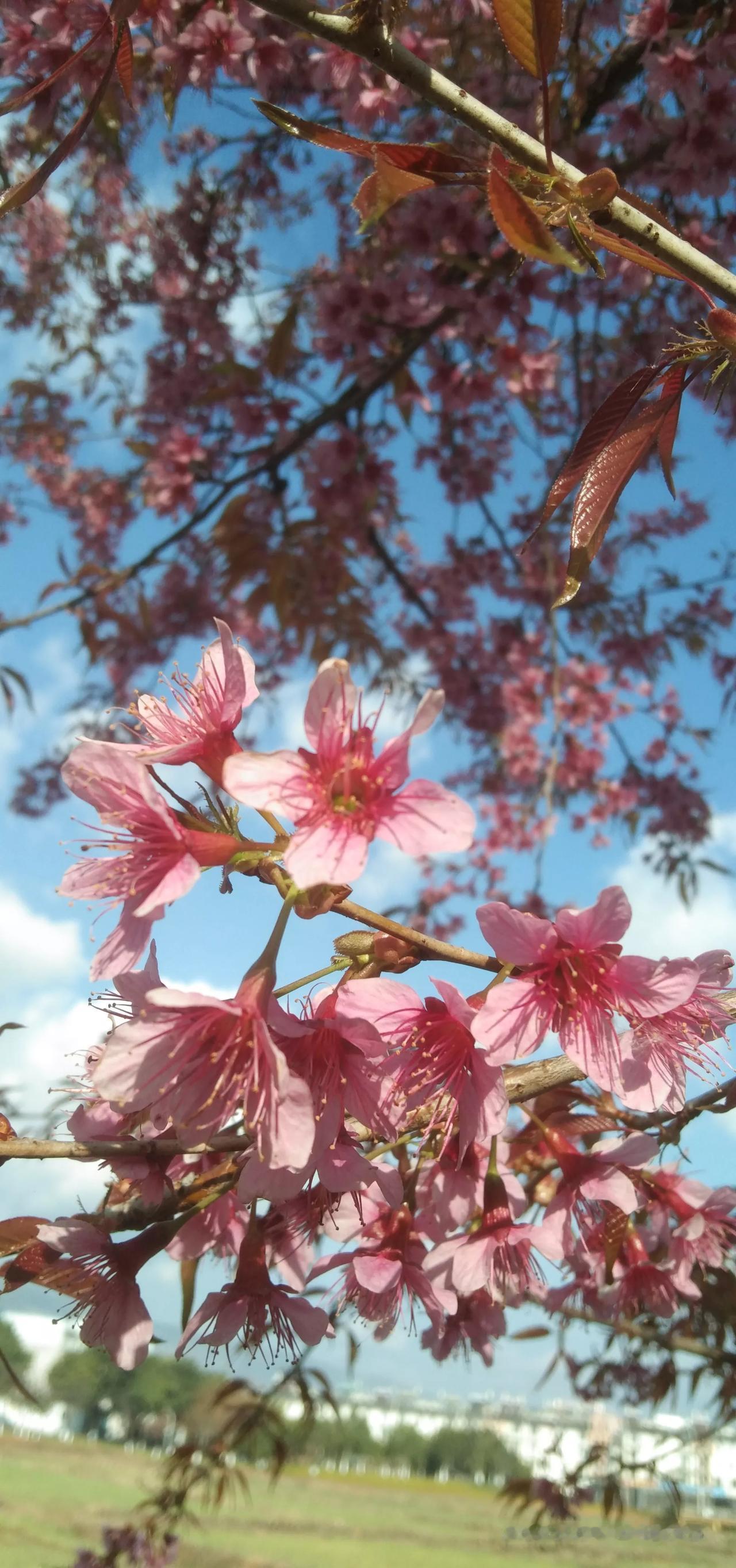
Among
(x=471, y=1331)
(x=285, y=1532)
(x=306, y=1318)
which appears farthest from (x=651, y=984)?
(x=285, y=1532)

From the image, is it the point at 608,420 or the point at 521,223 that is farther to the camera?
the point at 608,420

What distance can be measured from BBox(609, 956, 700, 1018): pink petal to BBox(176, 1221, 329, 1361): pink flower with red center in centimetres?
33

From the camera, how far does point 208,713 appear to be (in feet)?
2.18

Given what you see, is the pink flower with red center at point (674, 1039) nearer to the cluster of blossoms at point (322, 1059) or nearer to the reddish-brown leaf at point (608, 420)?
the cluster of blossoms at point (322, 1059)

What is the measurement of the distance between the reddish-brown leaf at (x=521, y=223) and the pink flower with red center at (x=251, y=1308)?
67 cm

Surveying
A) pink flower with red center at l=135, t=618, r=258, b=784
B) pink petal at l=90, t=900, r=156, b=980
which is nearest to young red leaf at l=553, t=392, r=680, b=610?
pink flower with red center at l=135, t=618, r=258, b=784

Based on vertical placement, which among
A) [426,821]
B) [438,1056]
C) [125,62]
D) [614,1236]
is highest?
[125,62]

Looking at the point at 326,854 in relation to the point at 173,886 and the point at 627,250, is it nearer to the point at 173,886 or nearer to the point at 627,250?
the point at 173,886

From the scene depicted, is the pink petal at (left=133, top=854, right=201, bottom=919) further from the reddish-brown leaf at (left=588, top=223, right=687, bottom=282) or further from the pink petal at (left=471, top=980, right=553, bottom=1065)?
the reddish-brown leaf at (left=588, top=223, right=687, bottom=282)

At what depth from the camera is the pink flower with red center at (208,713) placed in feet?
2.05

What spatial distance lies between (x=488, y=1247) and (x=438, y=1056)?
0.19 meters

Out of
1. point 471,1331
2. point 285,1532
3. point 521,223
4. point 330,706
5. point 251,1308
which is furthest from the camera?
point 285,1532

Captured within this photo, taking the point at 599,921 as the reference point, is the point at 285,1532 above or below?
below

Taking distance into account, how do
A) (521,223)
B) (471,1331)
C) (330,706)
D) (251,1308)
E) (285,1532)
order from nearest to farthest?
(521,223) < (330,706) < (251,1308) < (471,1331) < (285,1532)
